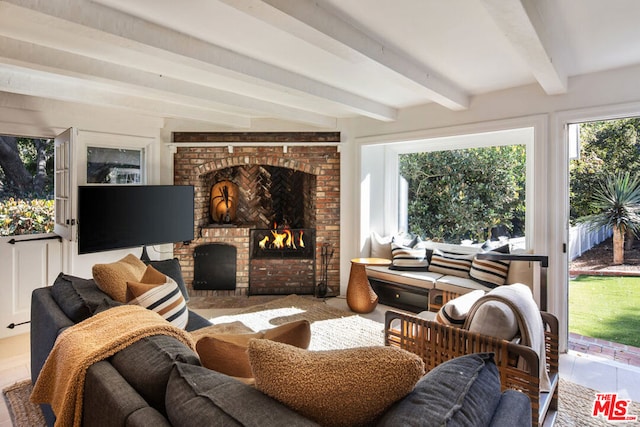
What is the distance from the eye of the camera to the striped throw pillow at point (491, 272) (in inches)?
145

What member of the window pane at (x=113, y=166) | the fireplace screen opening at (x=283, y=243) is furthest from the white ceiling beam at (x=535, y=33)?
the window pane at (x=113, y=166)

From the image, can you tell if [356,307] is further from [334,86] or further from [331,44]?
[331,44]

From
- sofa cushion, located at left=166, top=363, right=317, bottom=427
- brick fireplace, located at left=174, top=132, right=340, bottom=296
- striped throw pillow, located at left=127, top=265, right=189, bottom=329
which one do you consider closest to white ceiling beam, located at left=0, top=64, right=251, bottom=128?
brick fireplace, located at left=174, top=132, right=340, bottom=296

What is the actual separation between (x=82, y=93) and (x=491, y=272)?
431cm

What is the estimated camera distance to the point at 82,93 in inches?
135

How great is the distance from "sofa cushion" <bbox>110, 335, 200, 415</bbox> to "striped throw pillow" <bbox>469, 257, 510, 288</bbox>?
3198mm

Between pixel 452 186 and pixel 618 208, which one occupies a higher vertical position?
pixel 452 186

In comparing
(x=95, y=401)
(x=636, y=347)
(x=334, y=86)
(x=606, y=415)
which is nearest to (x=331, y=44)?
(x=334, y=86)

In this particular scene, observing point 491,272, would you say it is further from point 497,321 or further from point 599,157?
point 497,321

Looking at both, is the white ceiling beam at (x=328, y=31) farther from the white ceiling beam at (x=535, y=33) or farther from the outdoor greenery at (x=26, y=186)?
the outdoor greenery at (x=26, y=186)

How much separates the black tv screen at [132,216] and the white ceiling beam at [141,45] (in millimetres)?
1556

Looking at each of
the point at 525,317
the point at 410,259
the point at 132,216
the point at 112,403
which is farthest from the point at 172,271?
the point at 410,259

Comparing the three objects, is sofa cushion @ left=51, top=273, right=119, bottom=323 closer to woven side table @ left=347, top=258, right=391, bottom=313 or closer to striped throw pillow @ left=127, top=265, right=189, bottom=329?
striped throw pillow @ left=127, top=265, right=189, bottom=329

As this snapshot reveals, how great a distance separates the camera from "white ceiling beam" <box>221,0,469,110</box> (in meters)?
1.69
